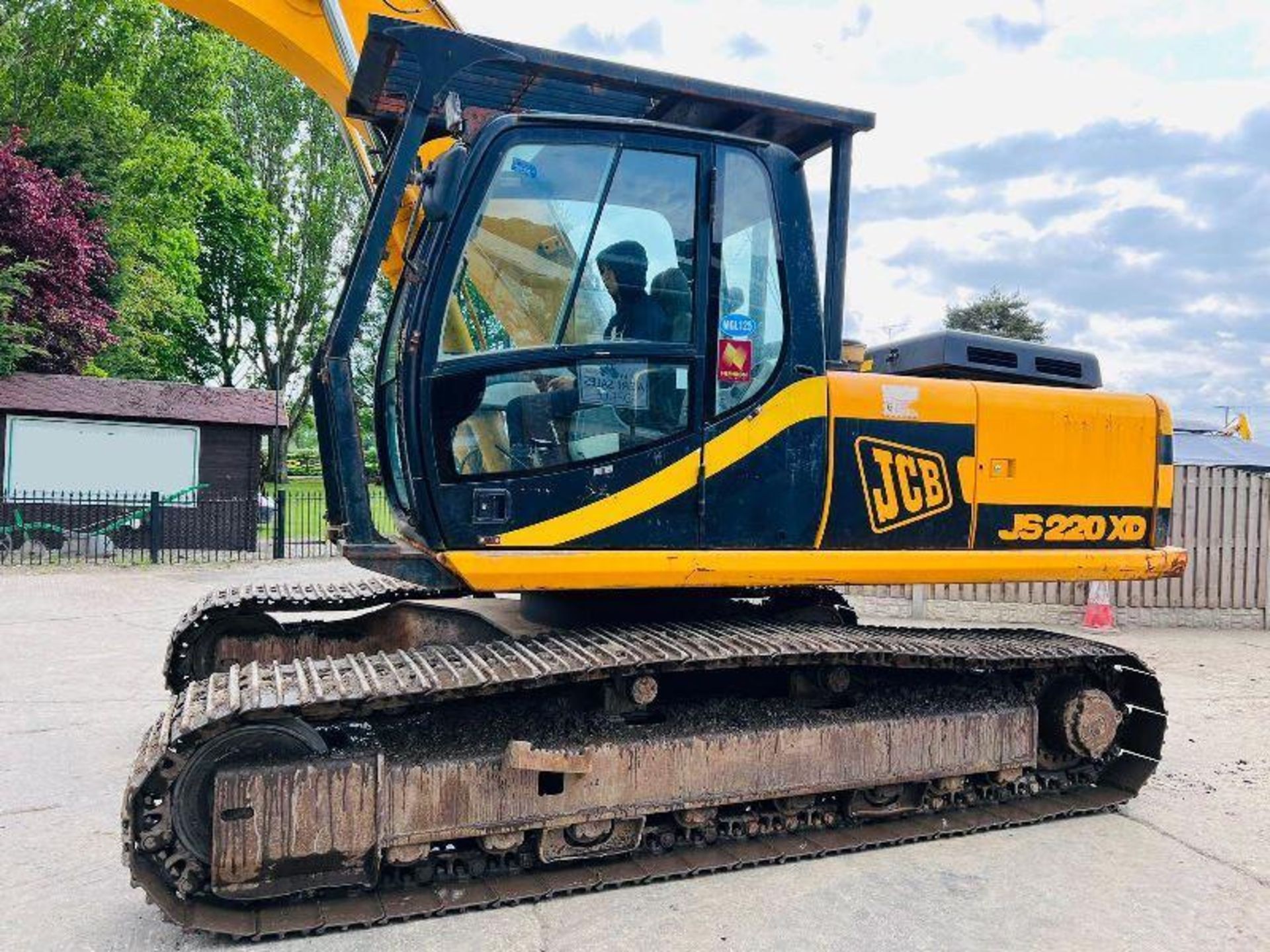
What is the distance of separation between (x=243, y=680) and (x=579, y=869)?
4.41 ft

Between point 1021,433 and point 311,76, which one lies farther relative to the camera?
point 311,76

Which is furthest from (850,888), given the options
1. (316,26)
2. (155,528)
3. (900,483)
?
(155,528)

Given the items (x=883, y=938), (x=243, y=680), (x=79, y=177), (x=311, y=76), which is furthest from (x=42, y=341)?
(x=883, y=938)

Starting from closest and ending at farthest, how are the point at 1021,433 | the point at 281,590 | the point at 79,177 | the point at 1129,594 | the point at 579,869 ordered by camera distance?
the point at 579,869 < the point at 1021,433 < the point at 281,590 < the point at 1129,594 < the point at 79,177

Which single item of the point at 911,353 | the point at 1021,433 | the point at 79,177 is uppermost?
the point at 79,177

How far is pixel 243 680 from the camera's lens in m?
3.34

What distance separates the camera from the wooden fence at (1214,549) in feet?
33.9

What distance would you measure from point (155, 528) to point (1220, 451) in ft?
57.2

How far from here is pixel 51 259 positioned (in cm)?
1928

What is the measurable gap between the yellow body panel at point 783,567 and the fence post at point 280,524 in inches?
529

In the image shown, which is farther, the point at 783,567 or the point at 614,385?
the point at 783,567

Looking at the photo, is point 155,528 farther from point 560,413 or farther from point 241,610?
point 560,413

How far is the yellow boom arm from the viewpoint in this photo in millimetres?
4910

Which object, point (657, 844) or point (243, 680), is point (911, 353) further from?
point (243, 680)
